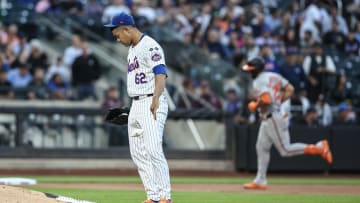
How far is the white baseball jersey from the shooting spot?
1004cm

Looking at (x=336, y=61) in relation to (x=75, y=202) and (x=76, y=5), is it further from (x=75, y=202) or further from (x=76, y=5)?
(x=75, y=202)

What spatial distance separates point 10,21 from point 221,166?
21.3 ft

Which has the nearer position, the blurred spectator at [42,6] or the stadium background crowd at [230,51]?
the stadium background crowd at [230,51]

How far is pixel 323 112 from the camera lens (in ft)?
67.3

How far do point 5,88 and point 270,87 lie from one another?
8241 mm

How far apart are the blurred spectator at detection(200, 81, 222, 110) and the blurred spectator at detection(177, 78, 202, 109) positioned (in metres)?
0.16

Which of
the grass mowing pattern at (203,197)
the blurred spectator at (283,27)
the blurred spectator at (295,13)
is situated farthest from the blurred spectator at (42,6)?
the grass mowing pattern at (203,197)

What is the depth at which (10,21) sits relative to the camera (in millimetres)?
22562

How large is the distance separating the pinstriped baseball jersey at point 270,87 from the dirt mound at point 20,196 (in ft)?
16.1

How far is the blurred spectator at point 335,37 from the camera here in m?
22.9

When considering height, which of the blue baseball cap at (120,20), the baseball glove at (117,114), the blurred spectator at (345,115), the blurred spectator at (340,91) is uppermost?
the blue baseball cap at (120,20)

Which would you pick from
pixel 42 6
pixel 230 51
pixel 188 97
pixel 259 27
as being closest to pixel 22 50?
pixel 42 6

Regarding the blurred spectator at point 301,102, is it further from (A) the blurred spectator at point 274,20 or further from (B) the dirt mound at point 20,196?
(B) the dirt mound at point 20,196

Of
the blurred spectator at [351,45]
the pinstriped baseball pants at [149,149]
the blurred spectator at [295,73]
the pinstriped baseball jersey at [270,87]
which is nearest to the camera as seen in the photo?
the pinstriped baseball pants at [149,149]
